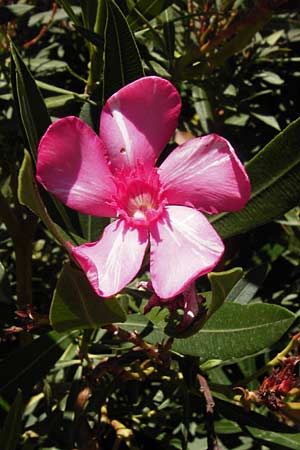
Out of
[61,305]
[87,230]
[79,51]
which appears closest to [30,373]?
[87,230]

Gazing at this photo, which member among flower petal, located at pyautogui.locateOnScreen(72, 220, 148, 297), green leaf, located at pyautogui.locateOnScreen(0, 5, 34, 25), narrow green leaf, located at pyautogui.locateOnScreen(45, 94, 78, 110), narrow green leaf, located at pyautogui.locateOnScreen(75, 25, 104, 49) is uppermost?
narrow green leaf, located at pyautogui.locateOnScreen(75, 25, 104, 49)

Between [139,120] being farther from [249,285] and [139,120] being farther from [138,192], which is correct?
[249,285]

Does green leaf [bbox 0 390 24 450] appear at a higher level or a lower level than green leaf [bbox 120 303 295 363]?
lower

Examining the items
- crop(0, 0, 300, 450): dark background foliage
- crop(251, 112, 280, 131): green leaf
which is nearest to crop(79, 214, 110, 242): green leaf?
crop(0, 0, 300, 450): dark background foliage

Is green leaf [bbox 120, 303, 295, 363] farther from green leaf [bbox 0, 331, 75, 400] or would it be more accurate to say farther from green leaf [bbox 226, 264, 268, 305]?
green leaf [bbox 226, 264, 268, 305]

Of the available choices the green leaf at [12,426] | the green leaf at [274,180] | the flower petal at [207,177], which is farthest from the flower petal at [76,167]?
the green leaf at [12,426]

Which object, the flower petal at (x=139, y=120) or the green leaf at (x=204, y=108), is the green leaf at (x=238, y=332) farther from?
the green leaf at (x=204, y=108)

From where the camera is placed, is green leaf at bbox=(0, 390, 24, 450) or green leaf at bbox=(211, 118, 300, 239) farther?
green leaf at bbox=(0, 390, 24, 450)
